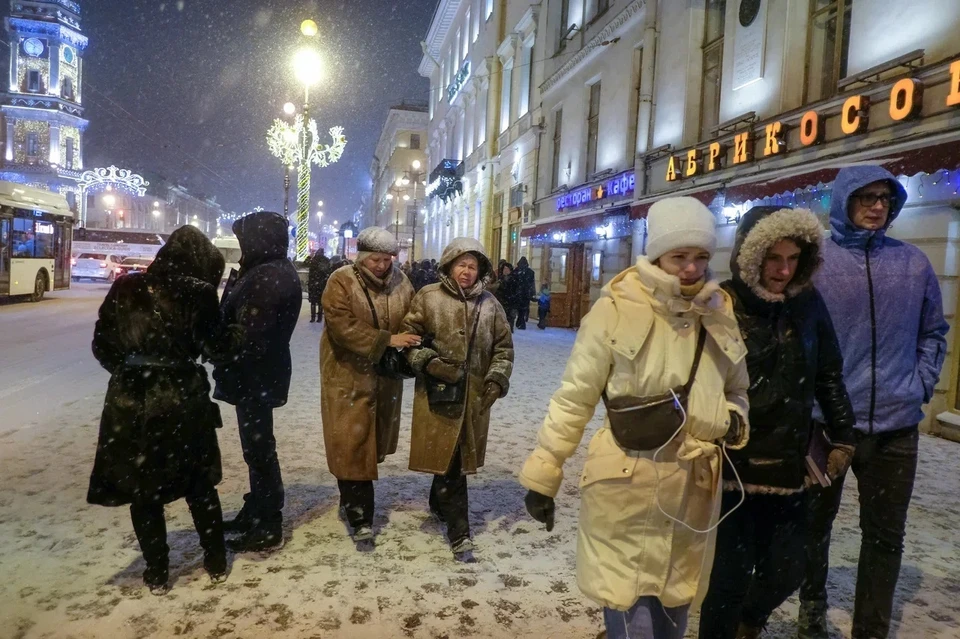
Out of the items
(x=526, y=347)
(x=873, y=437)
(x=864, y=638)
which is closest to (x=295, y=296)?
(x=873, y=437)

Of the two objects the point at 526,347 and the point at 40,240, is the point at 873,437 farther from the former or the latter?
the point at 40,240

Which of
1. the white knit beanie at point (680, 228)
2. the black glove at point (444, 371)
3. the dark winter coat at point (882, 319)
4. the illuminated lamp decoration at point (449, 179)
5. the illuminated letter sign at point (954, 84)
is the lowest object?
the black glove at point (444, 371)

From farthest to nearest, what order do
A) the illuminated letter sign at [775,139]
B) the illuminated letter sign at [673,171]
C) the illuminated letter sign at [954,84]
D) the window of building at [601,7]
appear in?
the window of building at [601,7], the illuminated letter sign at [673,171], the illuminated letter sign at [775,139], the illuminated letter sign at [954,84]

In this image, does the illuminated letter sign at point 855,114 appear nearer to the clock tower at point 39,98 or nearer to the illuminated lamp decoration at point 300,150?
the illuminated lamp decoration at point 300,150

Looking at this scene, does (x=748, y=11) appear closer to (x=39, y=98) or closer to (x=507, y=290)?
(x=507, y=290)

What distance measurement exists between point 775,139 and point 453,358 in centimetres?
815

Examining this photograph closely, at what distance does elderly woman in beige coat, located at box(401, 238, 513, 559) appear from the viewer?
3746 mm

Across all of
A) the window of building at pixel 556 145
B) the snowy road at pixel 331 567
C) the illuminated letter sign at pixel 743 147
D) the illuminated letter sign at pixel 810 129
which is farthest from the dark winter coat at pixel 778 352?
the window of building at pixel 556 145

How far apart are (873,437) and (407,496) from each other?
3057 millimetres

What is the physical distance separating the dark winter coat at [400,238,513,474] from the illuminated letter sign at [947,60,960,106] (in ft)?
18.9

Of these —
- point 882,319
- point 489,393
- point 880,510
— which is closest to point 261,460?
point 489,393

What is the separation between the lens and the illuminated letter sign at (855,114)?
8172 mm

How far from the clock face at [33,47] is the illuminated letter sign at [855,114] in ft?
293

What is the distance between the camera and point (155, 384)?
10.2ft
